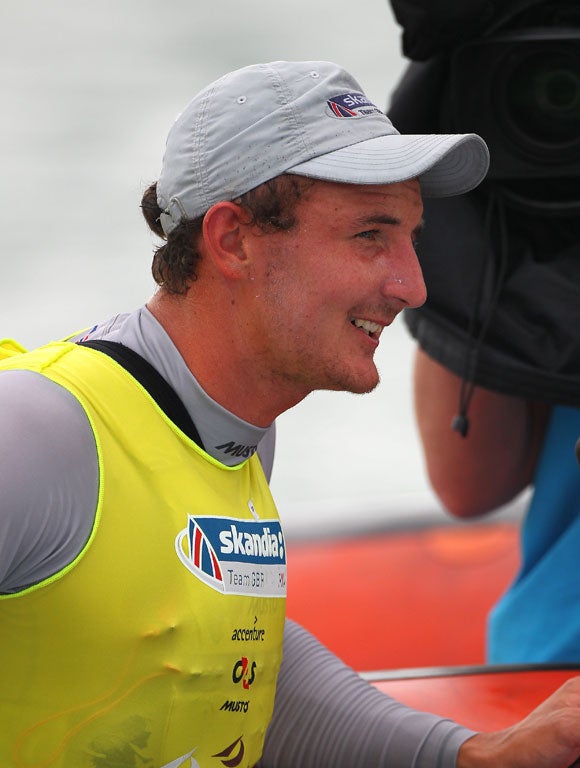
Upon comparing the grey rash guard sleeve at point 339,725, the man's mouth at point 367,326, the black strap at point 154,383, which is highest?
the man's mouth at point 367,326

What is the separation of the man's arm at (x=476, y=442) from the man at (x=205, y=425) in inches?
26.3

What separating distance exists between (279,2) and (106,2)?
45.6 inches

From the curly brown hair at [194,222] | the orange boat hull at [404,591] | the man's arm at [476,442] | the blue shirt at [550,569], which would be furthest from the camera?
the orange boat hull at [404,591]

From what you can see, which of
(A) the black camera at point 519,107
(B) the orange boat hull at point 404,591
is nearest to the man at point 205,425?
(A) the black camera at point 519,107

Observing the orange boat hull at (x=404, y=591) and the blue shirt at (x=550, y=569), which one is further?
the orange boat hull at (x=404, y=591)

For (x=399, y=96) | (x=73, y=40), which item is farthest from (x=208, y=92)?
(x=73, y=40)

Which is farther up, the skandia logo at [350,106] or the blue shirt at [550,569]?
the skandia logo at [350,106]

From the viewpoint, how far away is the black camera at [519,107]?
161 cm

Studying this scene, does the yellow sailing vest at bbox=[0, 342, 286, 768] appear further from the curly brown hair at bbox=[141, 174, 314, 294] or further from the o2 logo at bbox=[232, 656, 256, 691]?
the curly brown hair at bbox=[141, 174, 314, 294]

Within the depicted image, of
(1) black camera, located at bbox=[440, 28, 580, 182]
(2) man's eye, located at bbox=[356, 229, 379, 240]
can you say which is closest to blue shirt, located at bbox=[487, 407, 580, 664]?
(1) black camera, located at bbox=[440, 28, 580, 182]

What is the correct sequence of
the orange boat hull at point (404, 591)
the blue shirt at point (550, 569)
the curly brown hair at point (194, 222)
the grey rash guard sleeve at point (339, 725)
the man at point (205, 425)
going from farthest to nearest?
the orange boat hull at point (404, 591)
the blue shirt at point (550, 569)
the grey rash guard sleeve at point (339, 725)
the curly brown hair at point (194, 222)
the man at point (205, 425)

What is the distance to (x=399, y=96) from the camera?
5.48 ft

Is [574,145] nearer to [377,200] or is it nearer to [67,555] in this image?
[377,200]

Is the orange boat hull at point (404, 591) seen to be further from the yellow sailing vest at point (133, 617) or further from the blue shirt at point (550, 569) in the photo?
the yellow sailing vest at point (133, 617)
